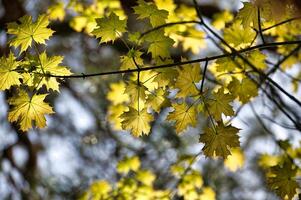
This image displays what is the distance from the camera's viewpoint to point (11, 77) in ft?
5.68

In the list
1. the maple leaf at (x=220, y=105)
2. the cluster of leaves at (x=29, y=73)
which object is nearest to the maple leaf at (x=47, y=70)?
the cluster of leaves at (x=29, y=73)

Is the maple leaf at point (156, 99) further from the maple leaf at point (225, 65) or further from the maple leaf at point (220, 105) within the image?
the maple leaf at point (225, 65)

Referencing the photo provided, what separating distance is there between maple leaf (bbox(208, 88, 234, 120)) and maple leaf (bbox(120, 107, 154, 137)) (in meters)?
0.28

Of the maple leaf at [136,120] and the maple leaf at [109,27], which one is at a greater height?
the maple leaf at [109,27]

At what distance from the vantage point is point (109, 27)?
1.85 meters

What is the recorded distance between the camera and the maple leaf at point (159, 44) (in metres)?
1.82

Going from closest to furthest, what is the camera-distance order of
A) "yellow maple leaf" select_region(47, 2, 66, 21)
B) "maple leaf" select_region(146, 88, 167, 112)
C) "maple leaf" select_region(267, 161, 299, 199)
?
"maple leaf" select_region(146, 88, 167, 112)
"maple leaf" select_region(267, 161, 299, 199)
"yellow maple leaf" select_region(47, 2, 66, 21)

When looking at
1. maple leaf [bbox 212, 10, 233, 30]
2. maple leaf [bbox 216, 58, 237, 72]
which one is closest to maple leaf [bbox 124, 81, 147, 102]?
maple leaf [bbox 216, 58, 237, 72]

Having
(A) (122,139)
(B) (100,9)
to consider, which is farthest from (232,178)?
(B) (100,9)

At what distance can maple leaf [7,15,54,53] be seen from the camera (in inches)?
71.3

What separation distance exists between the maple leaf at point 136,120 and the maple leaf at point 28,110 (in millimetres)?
327

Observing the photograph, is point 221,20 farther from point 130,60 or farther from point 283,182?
point 130,60

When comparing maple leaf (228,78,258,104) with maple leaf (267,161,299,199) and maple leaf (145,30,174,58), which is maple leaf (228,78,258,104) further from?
maple leaf (145,30,174,58)

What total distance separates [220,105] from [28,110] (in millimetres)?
820
